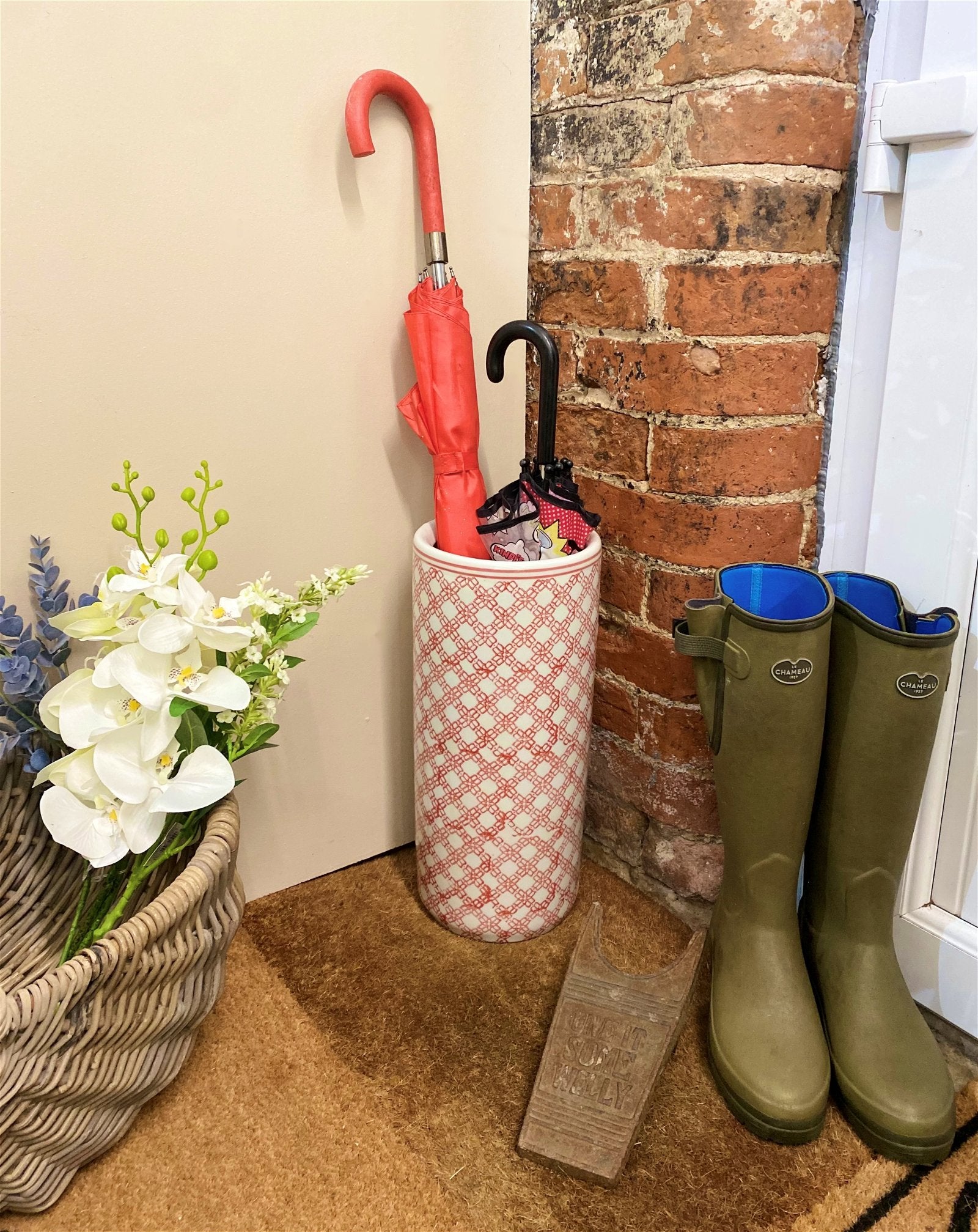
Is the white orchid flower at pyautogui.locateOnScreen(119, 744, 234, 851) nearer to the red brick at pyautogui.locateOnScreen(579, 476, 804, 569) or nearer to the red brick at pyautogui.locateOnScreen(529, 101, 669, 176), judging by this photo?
the red brick at pyautogui.locateOnScreen(579, 476, 804, 569)

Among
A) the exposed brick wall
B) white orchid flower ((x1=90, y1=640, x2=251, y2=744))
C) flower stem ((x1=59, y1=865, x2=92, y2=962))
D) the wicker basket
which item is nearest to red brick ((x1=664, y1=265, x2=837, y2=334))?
the exposed brick wall

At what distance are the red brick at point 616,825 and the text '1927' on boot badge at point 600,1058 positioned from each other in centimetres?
19

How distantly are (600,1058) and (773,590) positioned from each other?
0.51m

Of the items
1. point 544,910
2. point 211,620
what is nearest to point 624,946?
point 544,910

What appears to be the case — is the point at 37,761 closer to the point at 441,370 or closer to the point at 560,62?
the point at 441,370

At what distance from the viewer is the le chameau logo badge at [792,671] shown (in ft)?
2.99

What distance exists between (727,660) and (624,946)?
0.44m

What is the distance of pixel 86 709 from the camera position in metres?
0.87

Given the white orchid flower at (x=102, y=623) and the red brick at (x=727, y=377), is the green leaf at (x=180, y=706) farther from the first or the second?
the red brick at (x=727, y=377)

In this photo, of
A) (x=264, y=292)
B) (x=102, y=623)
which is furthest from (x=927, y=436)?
(x=102, y=623)

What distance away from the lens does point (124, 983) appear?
813 millimetres

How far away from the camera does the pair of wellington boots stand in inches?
35.9

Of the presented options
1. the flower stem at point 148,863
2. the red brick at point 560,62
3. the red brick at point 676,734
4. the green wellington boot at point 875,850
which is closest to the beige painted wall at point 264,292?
the red brick at point 560,62

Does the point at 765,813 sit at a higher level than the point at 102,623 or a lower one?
lower
